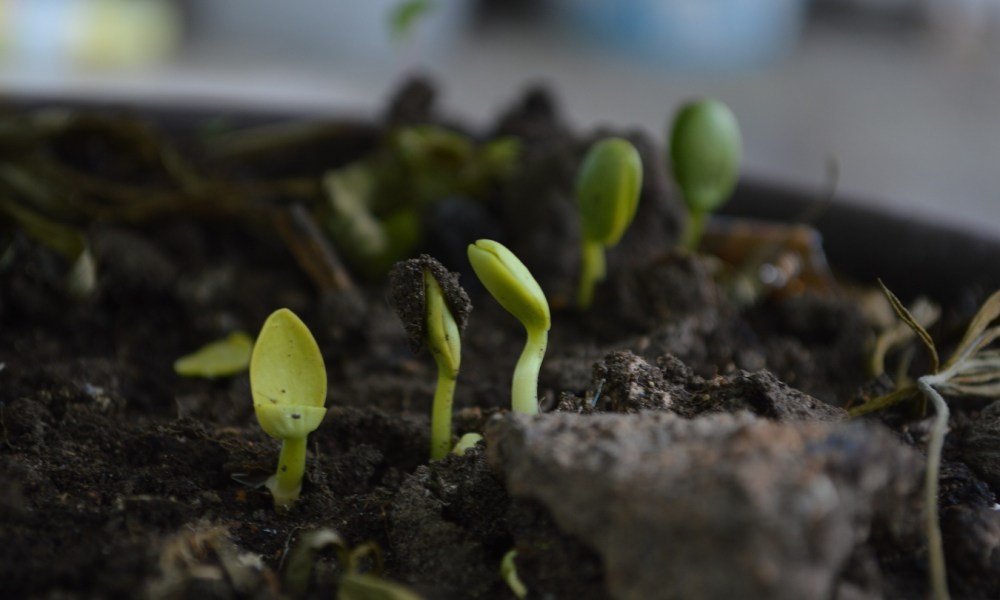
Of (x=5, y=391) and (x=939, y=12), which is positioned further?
(x=939, y=12)

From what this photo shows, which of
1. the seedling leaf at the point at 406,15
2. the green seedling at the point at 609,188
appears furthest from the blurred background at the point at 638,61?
the green seedling at the point at 609,188

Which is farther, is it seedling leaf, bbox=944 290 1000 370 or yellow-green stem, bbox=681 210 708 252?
yellow-green stem, bbox=681 210 708 252

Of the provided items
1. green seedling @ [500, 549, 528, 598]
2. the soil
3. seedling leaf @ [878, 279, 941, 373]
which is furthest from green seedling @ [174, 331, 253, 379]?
seedling leaf @ [878, 279, 941, 373]

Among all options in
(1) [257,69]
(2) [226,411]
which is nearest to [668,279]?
(2) [226,411]

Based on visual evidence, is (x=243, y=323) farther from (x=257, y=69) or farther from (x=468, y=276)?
(x=257, y=69)

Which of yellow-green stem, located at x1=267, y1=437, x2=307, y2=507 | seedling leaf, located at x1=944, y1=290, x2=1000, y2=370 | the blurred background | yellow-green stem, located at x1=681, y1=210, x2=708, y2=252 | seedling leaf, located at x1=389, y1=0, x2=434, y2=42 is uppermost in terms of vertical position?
seedling leaf, located at x1=389, y1=0, x2=434, y2=42

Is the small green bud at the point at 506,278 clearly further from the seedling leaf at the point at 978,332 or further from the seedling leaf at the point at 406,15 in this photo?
the seedling leaf at the point at 406,15

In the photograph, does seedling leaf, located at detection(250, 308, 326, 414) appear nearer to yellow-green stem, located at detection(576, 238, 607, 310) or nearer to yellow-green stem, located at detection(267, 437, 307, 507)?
yellow-green stem, located at detection(267, 437, 307, 507)

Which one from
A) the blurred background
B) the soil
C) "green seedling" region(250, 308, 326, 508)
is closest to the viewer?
the soil
